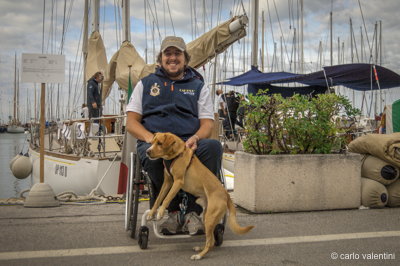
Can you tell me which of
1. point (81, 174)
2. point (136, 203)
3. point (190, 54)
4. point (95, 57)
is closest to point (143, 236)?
point (136, 203)

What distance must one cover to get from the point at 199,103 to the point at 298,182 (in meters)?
1.90

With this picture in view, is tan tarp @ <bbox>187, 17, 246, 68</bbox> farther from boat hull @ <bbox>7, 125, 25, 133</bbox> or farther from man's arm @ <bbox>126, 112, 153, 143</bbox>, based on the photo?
boat hull @ <bbox>7, 125, 25, 133</bbox>

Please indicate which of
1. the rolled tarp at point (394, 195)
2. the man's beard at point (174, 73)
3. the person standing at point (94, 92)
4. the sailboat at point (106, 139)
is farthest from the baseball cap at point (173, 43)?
the person standing at point (94, 92)

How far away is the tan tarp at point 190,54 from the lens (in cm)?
943

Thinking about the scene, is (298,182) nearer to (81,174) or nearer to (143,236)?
(143,236)

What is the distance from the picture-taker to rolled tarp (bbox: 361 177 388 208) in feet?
17.9

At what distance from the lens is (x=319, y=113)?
5504mm

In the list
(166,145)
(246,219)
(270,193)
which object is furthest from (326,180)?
(166,145)

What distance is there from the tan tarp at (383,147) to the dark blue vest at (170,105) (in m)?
2.82

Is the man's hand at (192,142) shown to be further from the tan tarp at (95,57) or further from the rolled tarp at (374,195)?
the tan tarp at (95,57)

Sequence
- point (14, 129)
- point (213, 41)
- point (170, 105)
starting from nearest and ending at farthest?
point (170, 105), point (213, 41), point (14, 129)

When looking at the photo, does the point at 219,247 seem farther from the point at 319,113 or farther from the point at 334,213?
the point at 319,113

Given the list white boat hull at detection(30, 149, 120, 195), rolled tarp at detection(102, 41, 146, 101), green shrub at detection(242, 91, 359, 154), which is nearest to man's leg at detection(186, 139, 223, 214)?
green shrub at detection(242, 91, 359, 154)

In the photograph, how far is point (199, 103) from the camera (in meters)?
4.14
